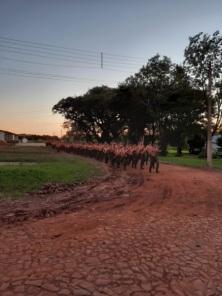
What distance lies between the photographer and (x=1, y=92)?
24.7m

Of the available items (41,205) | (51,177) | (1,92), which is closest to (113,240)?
(41,205)

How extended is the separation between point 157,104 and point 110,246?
100ft

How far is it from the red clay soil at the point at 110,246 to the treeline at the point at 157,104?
1497 cm

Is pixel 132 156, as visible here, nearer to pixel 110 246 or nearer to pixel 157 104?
pixel 110 246

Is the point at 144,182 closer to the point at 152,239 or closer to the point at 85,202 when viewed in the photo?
the point at 85,202

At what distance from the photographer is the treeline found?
832 inches

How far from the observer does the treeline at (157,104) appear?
69.3 feet

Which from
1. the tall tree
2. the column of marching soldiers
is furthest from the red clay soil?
the tall tree

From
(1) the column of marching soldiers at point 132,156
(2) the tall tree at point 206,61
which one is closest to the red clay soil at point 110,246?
(1) the column of marching soldiers at point 132,156

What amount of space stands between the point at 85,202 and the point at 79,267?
3933 mm

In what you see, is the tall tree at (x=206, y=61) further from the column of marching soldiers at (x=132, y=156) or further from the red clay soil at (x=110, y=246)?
the red clay soil at (x=110, y=246)

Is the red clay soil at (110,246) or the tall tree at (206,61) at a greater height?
the tall tree at (206,61)

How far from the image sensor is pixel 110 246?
15.0ft

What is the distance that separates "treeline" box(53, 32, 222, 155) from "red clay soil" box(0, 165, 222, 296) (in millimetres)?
14971
